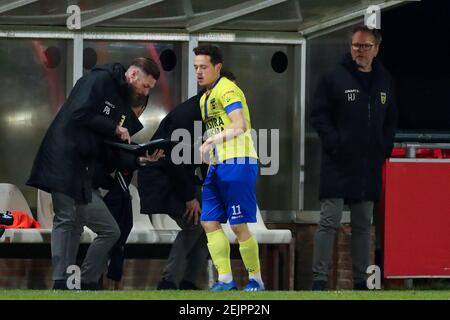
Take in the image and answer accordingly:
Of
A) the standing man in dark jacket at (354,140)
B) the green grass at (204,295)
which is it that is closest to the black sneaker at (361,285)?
the standing man in dark jacket at (354,140)

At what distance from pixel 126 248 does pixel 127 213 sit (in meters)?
1.76

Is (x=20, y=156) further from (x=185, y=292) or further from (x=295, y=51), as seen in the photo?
(x=185, y=292)

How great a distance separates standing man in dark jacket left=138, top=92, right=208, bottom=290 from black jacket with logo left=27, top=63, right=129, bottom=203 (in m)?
0.68

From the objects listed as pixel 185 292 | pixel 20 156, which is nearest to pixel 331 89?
pixel 185 292

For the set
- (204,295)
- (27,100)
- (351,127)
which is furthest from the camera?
(27,100)

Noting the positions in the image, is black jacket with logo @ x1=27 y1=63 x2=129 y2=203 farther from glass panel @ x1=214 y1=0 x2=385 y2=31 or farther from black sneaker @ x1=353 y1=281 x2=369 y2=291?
glass panel @ x1=214 y1=0 x2=385 y2=31

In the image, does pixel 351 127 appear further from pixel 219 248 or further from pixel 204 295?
pixel 204 295

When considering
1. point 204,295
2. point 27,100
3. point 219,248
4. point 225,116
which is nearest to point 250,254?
point 219,248

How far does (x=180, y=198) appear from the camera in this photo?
13.1 meters

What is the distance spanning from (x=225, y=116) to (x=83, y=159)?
1.10m

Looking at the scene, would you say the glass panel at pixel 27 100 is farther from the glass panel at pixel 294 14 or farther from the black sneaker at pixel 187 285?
the black sneaker at pixel 187 285

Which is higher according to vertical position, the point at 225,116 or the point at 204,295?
the point at 225,116

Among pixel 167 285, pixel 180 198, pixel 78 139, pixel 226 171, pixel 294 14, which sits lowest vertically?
pixel 167 285

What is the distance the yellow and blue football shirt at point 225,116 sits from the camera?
11.9m
